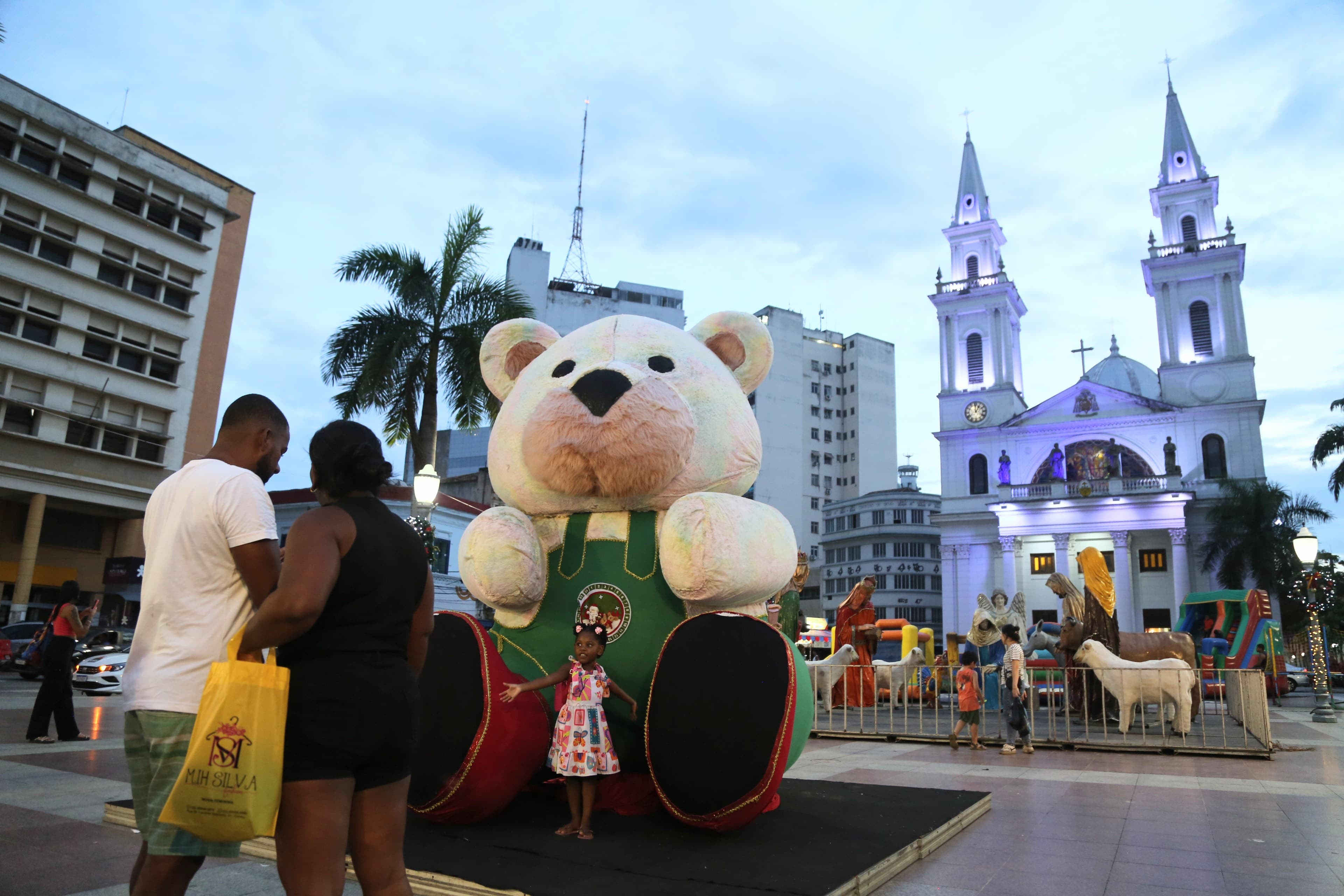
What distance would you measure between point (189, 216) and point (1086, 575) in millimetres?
32555

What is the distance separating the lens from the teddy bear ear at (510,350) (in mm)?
5488

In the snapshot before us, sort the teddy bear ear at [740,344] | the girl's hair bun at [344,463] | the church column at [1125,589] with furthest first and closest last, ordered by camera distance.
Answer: the church column at [1125,589]
the teddy bear ear at [740,344]
the girl's hair bun at [344,463]

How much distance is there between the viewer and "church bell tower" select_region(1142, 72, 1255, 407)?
42.9 m

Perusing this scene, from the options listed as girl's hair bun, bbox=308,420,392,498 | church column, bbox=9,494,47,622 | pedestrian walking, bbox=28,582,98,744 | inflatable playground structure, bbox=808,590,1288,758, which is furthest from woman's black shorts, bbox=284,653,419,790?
church column, bbox=9,494,47,622

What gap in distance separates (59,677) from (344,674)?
7351 millimetres

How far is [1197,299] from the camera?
44.2 meters

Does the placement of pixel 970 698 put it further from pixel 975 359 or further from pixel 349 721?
pixel 975 359

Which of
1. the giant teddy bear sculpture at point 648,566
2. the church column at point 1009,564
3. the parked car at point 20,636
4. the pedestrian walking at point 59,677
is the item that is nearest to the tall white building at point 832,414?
the church column at point 1009,564

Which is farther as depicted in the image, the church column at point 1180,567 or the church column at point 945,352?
the church column at point 945,352


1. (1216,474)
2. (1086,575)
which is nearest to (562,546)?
(1086,575)

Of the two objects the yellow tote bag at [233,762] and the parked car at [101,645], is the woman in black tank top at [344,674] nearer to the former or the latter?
the yellow tote bag at [233,762]

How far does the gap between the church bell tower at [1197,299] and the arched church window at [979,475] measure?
30.1 ft

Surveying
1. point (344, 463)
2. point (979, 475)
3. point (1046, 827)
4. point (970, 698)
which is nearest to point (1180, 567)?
point (979, 475)

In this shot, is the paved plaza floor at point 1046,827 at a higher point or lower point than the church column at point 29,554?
lower
